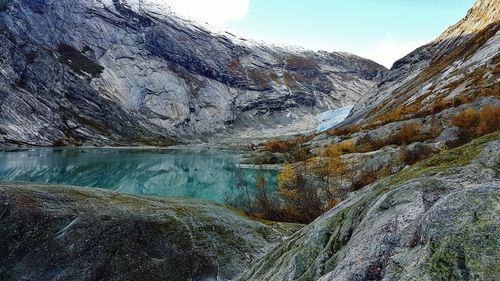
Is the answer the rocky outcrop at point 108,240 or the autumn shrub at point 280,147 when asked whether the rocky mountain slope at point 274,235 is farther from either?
the autumn shrub at point 280,147

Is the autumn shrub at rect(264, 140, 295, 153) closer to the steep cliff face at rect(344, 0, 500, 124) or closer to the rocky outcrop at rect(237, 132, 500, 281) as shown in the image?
the steep cliff face at rect(344, 0, 500, 124)

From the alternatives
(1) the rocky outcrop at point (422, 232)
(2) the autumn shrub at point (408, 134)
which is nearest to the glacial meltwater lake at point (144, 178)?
A: (2) the autumn shrub at point (408, 134)

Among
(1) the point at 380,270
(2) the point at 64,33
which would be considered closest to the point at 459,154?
(1) the point at 380,270

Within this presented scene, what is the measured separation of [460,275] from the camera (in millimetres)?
3623

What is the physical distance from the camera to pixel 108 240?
1080cm

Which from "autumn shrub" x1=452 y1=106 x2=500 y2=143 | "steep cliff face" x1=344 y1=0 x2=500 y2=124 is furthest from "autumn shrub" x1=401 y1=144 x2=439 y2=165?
"steep cliff face" x1=344 y1=0 x2=500 y2=124

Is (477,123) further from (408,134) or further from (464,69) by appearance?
(464,69)

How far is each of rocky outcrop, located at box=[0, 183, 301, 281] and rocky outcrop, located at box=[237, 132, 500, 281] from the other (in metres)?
4.20

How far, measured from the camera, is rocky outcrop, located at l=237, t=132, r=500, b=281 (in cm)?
386

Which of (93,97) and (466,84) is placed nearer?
(466,84)

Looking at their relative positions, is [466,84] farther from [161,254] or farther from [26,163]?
[26,163]

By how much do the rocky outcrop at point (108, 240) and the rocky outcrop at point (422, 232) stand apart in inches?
165

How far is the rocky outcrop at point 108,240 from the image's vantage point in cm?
1001

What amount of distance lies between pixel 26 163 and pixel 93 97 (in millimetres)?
108333
